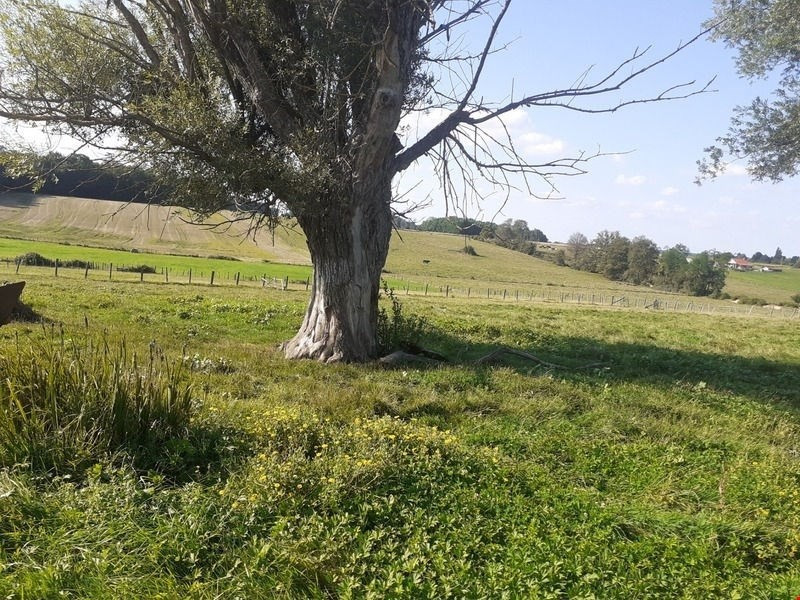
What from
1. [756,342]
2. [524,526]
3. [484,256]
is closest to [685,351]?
[756,342]

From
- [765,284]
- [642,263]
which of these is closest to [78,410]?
[642,263]

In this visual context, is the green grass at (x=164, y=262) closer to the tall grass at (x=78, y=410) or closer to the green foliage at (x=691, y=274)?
the tall grass at (x=78, y=410)

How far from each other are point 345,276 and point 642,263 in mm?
111294

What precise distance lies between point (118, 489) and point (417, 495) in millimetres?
2377

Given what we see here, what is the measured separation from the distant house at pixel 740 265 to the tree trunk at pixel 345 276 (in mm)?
150569

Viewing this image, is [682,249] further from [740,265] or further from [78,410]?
[78,410]

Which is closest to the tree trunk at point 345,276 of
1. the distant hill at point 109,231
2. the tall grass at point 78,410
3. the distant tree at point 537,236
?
the tall grass at point 78,410

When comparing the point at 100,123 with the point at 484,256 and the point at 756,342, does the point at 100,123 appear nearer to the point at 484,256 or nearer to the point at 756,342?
the point at 756,342

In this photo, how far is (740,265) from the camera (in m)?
156

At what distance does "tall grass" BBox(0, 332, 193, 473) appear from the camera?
4.86m

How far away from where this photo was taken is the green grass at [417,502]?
12.3ft

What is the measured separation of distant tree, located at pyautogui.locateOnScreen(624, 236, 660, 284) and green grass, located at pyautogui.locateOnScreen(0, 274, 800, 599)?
110 m

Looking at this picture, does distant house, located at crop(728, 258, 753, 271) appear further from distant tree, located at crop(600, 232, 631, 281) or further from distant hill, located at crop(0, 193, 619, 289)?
distant hill, located at crop(0, 193, 619, 289)

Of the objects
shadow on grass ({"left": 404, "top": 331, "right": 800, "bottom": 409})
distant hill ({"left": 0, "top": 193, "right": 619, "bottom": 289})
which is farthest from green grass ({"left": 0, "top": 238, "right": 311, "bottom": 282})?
shadow on grass ({"left": 404, "top": 331, "right": 800, "bottom": 409})
